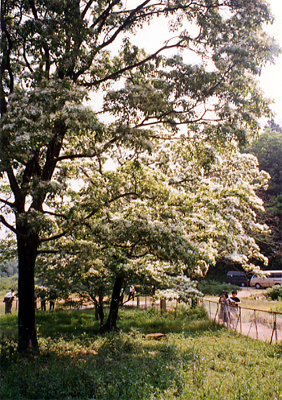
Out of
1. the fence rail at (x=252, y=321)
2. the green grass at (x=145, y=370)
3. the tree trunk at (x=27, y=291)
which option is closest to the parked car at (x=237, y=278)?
the fence rail at (x=252, y=321)

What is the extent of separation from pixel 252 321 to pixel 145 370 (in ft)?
19.6

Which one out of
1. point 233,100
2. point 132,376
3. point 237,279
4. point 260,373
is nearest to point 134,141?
point 233,100

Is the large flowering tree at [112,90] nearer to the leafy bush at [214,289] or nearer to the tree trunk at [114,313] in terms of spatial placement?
the tree trunk at [114,313]

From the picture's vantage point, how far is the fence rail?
414 inches

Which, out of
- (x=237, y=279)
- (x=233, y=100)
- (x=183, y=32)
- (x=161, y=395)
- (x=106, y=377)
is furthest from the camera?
(x=237, y=279)

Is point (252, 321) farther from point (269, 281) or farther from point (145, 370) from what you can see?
point (269, 281)

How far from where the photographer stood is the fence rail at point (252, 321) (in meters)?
10.5

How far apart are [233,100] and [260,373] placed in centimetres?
720

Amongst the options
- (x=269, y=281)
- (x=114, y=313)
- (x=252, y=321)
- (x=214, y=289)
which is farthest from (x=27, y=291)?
(x=269, y=281)

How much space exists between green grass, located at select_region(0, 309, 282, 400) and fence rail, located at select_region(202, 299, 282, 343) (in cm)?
51

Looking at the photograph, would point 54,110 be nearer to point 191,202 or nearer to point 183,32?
point 183,32

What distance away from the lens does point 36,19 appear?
8.58 m

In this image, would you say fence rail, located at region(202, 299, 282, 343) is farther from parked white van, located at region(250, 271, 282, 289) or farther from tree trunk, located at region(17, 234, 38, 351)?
parked white van, located at region(250, 271, 282, 289)

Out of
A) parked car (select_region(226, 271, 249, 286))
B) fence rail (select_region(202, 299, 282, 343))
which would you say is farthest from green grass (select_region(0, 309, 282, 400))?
parked car (select_region(226, 271, 249, 286))
